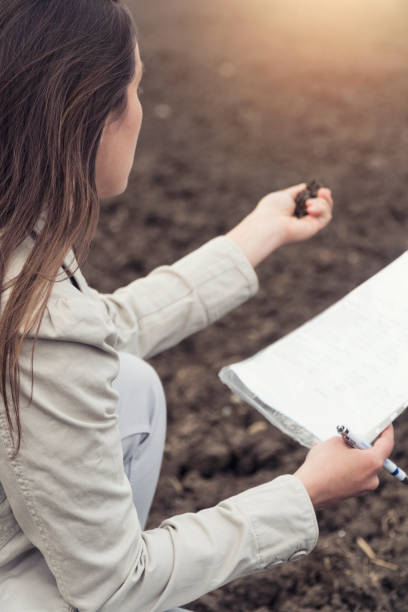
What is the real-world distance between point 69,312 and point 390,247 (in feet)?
5.55

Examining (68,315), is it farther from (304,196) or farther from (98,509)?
(304,196)

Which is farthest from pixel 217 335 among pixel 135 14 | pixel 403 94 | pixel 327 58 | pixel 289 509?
pixel 135 14

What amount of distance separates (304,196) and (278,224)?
2.9 inches

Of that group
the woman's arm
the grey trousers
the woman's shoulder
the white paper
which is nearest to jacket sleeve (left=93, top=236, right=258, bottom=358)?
the woman's arm

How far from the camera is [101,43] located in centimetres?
99

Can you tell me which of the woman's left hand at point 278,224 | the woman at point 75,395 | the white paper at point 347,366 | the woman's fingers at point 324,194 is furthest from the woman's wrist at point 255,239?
the woman at point 75,395

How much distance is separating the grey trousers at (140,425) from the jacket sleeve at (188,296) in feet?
0.33

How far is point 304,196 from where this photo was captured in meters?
1.47

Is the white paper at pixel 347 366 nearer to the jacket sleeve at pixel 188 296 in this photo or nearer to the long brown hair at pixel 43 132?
the jacket sleeve at pixel 188 296

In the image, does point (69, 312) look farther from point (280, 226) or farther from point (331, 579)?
point (331, 579)

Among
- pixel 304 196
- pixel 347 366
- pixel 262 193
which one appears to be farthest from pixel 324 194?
pixel 262 193

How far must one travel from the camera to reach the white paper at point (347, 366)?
1.14 meters

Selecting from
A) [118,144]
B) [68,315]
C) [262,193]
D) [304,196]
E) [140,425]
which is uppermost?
[118,144]

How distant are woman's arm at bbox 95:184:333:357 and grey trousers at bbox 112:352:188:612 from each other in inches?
4.2
